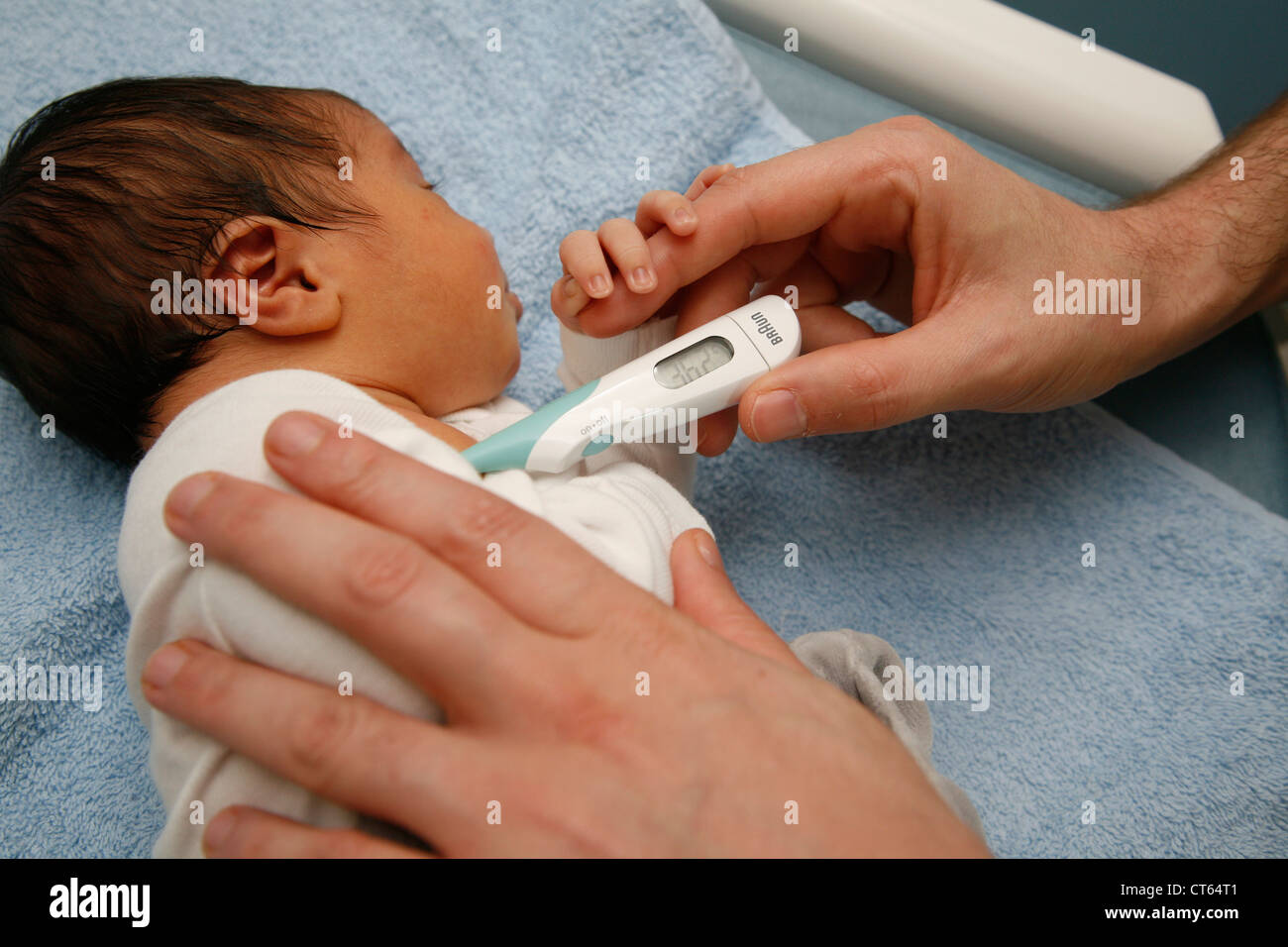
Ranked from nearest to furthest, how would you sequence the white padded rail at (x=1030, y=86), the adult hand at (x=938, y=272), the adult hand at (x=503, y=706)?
the adult hand at (x=503, y=706), the adult hand at (x=938, y=272), the white padded rail at (x=1030, y=86)

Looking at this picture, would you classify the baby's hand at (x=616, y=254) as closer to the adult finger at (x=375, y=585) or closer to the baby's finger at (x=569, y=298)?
the baby's finger at (x=569, y=298)

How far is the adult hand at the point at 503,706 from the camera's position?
53 cm

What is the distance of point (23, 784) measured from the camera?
0.87m

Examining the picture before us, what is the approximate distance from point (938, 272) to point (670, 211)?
0.28 meters

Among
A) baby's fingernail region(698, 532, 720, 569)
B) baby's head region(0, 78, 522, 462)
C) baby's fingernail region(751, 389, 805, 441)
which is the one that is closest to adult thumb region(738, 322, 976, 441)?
baby's fingernail region(751, 389, 805, 441)

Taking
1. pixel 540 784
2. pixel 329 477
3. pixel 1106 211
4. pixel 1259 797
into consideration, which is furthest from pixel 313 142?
pixel 1259 797

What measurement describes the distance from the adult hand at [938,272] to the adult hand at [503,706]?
263mm

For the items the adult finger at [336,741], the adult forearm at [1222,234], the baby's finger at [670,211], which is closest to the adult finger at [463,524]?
the adult finger at [336,741]

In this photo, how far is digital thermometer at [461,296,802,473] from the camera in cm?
75

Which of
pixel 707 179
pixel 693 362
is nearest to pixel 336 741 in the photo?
pixel 693 362

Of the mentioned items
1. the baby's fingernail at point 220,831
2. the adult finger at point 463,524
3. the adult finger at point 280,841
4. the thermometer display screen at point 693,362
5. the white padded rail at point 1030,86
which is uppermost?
the white padded rail at point 1030,86

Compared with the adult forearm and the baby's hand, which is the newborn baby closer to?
the baby's hand

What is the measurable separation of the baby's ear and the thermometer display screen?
12.7 inches

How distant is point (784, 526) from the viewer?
40.5 inches
